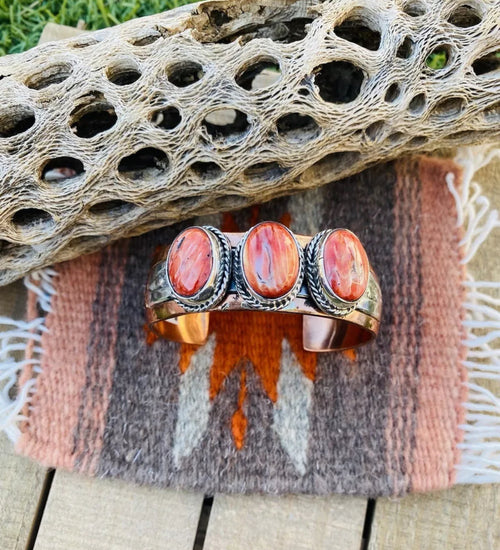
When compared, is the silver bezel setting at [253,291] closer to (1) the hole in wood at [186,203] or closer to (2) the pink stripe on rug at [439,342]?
(1) the hole in wood at [186,203]

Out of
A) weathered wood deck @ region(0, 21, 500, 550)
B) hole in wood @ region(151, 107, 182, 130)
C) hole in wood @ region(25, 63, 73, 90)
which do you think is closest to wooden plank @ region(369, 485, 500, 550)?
weathered wood deck @ region(0, 21, 500, 550)

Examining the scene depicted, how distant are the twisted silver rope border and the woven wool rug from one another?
0.45 ft

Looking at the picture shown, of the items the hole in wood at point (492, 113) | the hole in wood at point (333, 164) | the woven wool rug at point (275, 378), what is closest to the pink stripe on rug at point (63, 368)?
the woven wool rug at point (275, 378)

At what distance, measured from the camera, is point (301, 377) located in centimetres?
79

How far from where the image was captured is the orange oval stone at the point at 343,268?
672 mm

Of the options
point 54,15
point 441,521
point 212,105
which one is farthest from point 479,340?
point 54,15

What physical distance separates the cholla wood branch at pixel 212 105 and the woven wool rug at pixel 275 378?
0.37 feet

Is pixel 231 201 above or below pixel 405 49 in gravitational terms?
below

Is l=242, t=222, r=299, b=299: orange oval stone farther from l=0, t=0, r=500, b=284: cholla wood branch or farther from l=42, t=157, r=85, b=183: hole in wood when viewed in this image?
l=42, t=157, r=85, b=183: hole in wood

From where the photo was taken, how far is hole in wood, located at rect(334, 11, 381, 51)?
0.70 meters

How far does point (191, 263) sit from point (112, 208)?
13cm

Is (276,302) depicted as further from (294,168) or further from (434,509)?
(434,509)

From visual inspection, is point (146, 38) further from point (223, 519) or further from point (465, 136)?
point (223, 519)

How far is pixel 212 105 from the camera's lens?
660 millimetres
